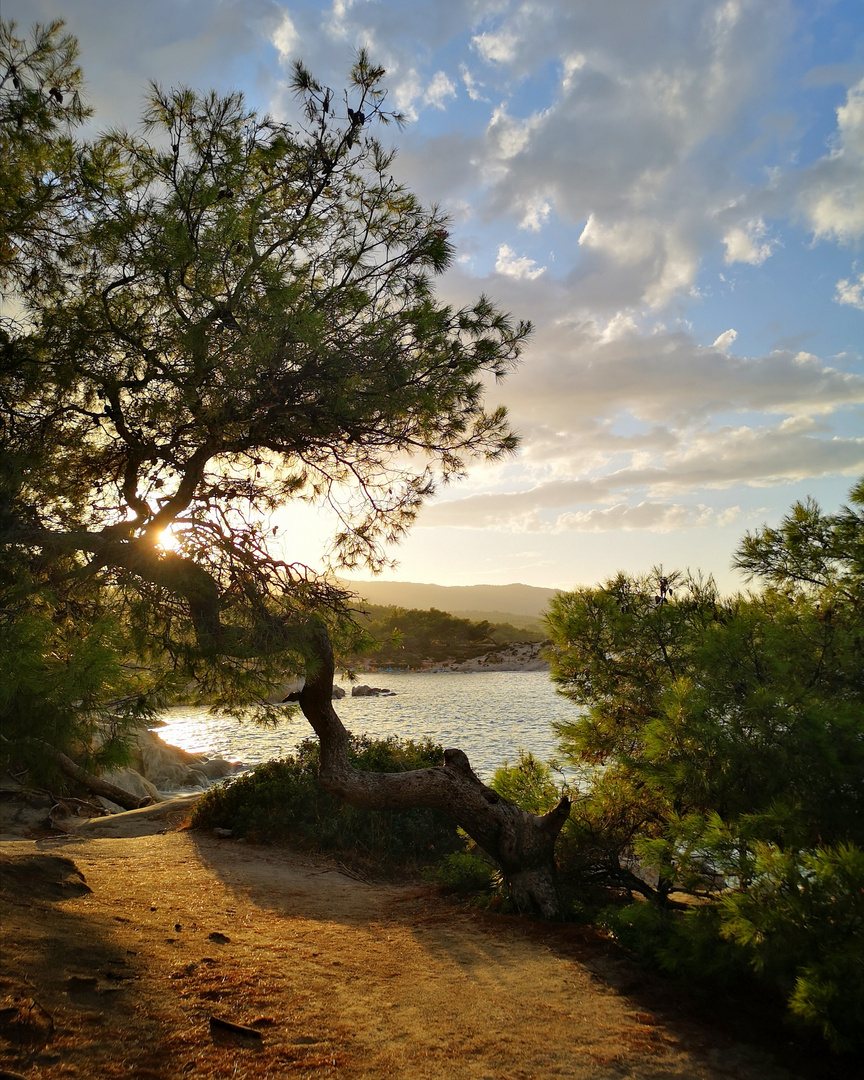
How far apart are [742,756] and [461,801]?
2.71m

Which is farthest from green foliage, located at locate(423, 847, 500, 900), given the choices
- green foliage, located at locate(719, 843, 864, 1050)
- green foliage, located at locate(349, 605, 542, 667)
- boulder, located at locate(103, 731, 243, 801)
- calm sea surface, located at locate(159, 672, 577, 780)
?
green foliage, located at locate(349, 605, 542, 667)

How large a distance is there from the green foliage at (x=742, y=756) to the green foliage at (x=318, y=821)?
12.6 feet

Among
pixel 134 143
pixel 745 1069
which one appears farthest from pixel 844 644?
pixel 134 143

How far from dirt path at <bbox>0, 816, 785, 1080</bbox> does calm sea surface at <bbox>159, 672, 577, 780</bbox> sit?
24.1ft

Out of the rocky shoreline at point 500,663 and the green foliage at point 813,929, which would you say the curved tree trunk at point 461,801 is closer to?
the green foliage at point 813,929

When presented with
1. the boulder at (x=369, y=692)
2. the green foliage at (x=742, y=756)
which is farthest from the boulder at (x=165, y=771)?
the boulder at (x=369, y=692)

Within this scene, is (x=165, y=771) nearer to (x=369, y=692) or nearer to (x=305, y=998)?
(x=305, y=998)

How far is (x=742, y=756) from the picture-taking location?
13.4 feet

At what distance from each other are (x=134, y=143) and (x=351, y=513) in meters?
3.76

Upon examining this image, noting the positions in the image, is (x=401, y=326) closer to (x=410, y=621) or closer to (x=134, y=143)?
(x=134, y=143)

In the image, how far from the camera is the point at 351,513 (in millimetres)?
6871

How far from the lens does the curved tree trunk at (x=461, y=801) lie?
5594mm

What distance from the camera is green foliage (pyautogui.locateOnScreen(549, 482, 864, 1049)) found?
3234 mm

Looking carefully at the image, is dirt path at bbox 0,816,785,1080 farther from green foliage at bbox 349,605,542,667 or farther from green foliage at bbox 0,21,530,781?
green foliage at bbox 349,605,542,667
